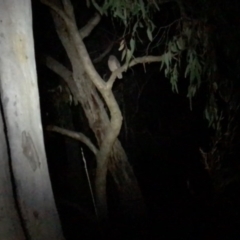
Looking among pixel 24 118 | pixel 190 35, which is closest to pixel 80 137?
pixel 190 35

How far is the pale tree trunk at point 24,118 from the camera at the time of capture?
7.53ft

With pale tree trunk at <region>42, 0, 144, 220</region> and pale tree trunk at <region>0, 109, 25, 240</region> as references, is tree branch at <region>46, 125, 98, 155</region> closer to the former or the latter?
pale tree trunk at <region>42, 0, 144, 220</region>

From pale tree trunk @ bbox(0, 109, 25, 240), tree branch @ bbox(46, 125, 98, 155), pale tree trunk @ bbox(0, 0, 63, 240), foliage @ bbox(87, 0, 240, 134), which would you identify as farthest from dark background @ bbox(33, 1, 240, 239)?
pale tree trunk @ bbox(0, 109, 25, 240)

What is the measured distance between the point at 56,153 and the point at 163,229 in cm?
345

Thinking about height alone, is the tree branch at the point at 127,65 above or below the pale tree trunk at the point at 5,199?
above

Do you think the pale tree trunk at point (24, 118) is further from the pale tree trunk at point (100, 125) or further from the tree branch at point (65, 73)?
the tree branch at point (65, 73)

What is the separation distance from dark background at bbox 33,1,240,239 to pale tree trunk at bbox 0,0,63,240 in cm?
230

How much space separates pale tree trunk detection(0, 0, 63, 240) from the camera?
2.29 m

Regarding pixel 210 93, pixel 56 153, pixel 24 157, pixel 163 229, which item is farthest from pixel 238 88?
pixel 56 153

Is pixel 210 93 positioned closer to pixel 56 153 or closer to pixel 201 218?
pixel 201 218

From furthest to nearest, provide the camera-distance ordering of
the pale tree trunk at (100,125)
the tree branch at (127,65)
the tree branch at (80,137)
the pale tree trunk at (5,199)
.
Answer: the tree branch at (80,137)
the pale tree trunk at (100,125)
the tree branch at (127,65)
the pale tree trunk at (5,199)

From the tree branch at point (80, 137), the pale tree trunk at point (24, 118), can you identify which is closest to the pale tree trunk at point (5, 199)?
the pale tree trunk at point (24, 118)

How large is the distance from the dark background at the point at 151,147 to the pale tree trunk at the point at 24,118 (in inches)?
90.6

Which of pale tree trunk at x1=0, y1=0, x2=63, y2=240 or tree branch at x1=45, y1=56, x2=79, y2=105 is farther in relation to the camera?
tree branch at x1=45, y1=56, x2=79, y2=105
